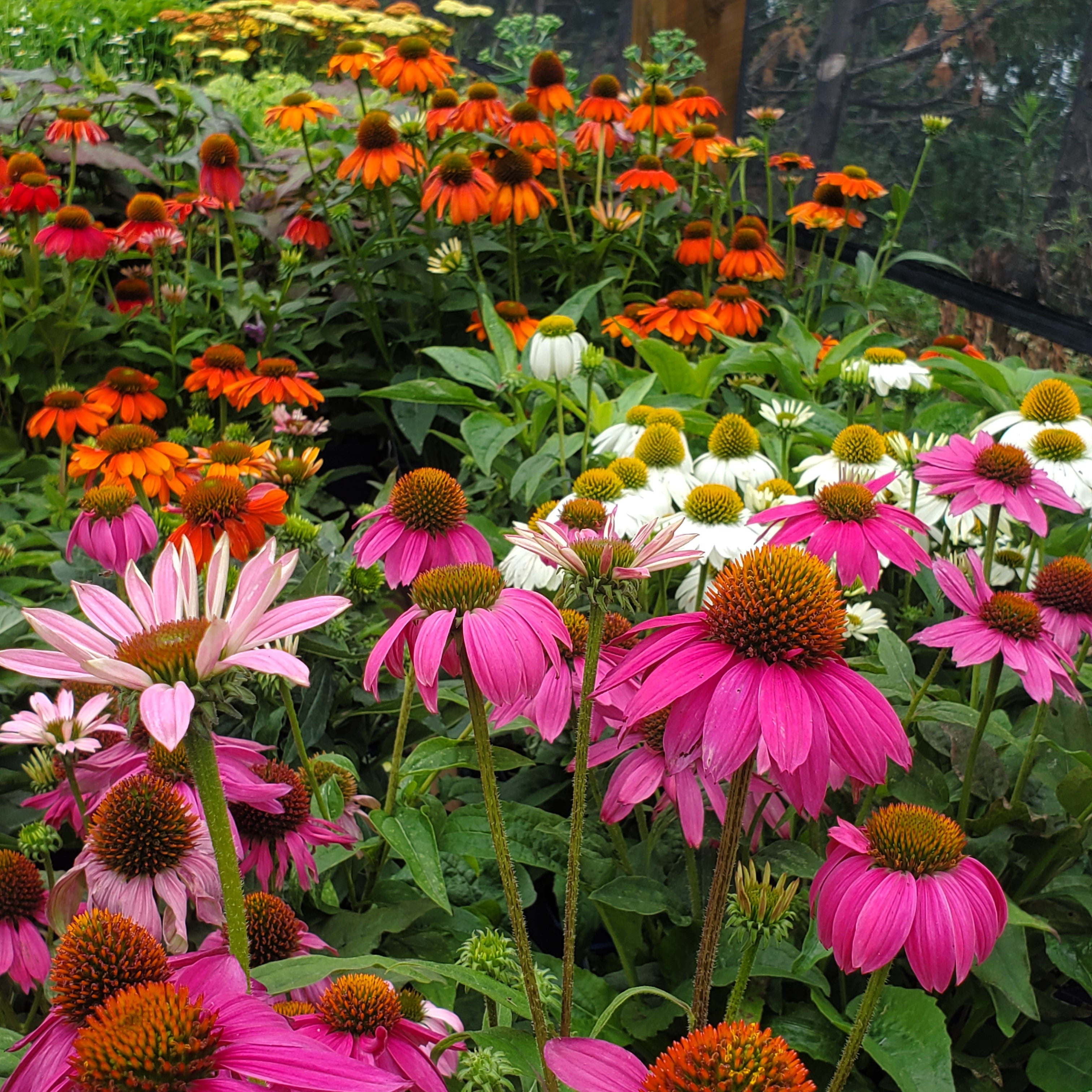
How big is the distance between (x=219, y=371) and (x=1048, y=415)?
1422mm

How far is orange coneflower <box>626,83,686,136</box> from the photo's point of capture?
263cm

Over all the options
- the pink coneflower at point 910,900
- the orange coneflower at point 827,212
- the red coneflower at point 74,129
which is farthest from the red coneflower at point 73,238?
the pink coneflower at point 910,900

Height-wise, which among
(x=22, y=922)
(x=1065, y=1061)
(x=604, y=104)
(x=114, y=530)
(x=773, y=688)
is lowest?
(x=1065, y=1061)

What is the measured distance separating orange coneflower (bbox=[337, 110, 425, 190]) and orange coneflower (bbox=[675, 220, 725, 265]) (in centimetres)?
66

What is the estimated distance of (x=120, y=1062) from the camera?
0.36 metres

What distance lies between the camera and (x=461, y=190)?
208 cm

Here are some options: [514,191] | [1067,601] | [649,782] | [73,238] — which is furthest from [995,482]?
[73,238]

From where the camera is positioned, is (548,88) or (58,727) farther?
(548,88)

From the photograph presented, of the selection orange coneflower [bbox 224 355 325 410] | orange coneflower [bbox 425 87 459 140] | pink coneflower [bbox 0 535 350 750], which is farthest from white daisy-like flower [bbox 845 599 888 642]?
orange coneflower [bbox 425 87 459 140]

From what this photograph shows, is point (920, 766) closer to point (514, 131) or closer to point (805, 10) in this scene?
point (514, 131)

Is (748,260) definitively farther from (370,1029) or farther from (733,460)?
(370,1029)

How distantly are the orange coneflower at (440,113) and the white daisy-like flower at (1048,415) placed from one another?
1566 mm

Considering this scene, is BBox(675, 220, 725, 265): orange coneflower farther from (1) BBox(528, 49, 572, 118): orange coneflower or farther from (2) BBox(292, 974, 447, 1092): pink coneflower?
(2) BBox(292, 974, 447, 1092): pink coneflower

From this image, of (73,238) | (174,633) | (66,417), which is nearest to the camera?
(174,633)
